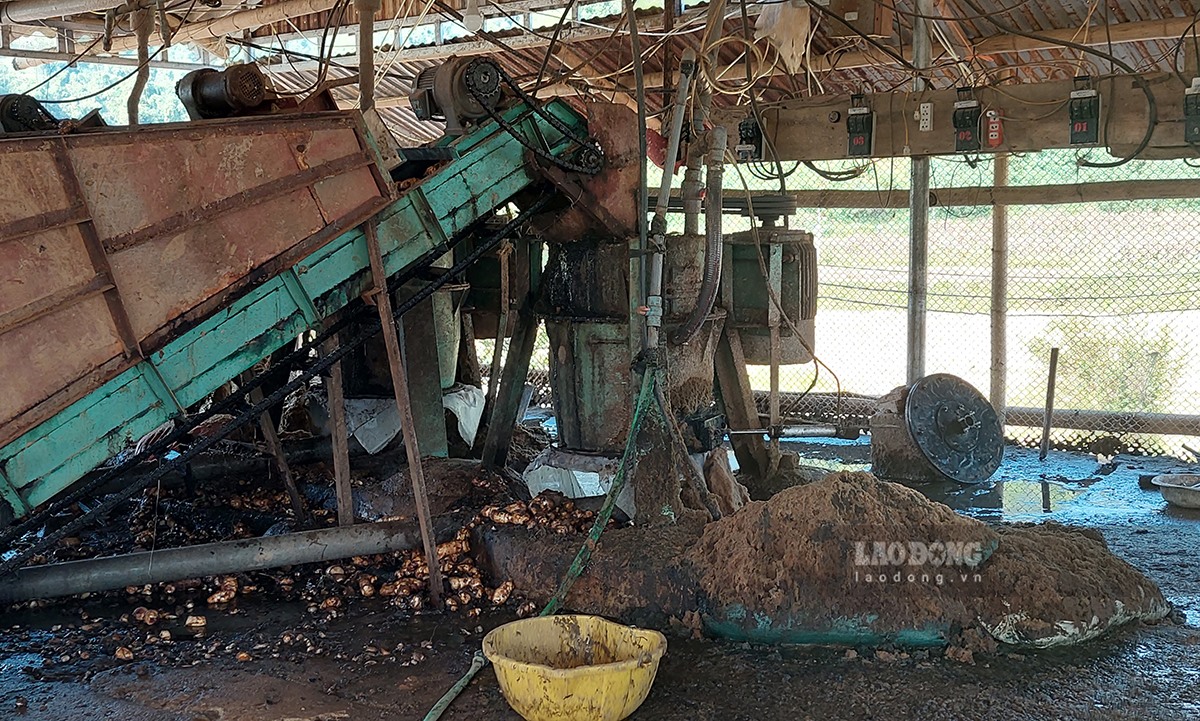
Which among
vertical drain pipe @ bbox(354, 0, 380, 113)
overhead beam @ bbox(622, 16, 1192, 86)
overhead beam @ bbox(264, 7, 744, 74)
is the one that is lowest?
vertical drain pipe @ bbox(354, 0, 380, 113)

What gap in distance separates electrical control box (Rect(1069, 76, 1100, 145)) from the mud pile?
335 centimetres

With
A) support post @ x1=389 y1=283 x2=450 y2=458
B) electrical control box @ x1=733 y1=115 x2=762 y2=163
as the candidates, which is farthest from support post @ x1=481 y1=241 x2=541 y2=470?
electrical control box @ x1=733 y1=115 x2=762 y2=163

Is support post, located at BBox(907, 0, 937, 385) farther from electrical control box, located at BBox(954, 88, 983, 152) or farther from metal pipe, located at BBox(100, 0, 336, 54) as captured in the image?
metal pipe, located at BBox(100, 0, 336, 54)

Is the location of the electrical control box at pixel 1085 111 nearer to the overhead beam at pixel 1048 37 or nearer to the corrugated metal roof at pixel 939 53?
the corrugated metal roof at pixel 939 53

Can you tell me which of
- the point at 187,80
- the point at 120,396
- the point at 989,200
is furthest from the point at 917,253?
the point at 120,396

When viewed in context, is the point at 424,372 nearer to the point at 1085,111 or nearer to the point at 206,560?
the point at 206,560

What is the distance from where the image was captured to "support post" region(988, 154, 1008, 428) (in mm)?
8305

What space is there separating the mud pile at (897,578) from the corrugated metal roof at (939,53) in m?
3.12

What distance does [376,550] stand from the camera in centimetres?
546

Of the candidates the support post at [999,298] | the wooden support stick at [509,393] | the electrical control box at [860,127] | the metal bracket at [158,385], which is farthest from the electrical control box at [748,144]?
the metal bracket at [158,385]

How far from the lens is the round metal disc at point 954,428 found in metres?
7.39

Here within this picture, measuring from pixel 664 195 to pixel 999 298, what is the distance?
14.0 feet

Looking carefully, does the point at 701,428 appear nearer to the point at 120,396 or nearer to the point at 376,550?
the point at 376,550

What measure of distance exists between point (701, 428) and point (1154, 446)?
423 cm
